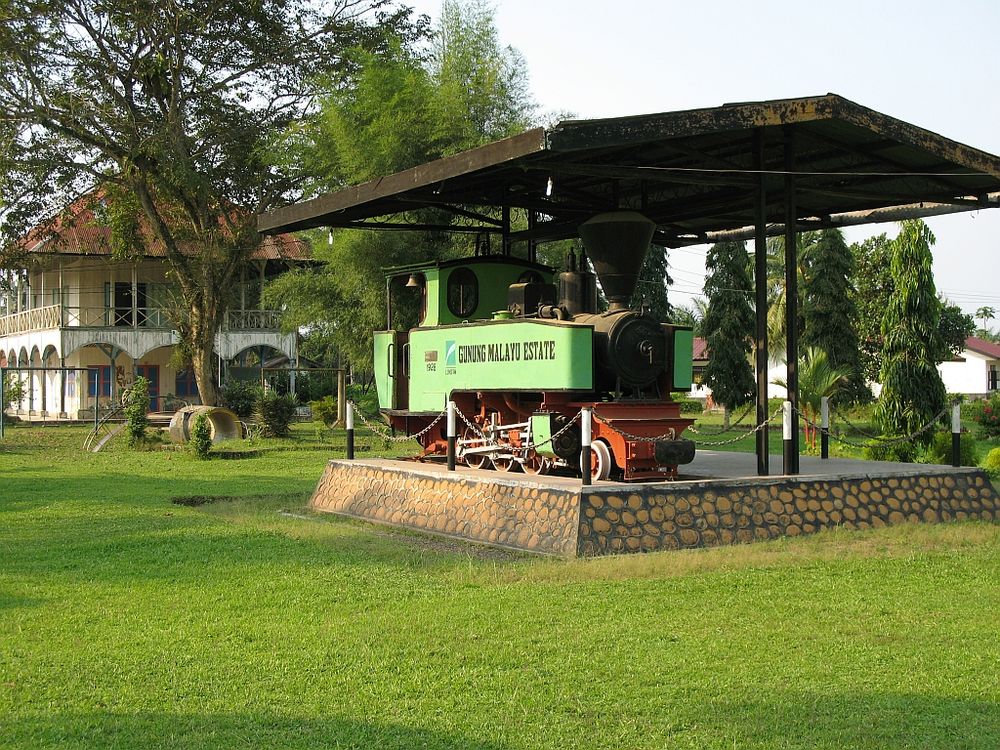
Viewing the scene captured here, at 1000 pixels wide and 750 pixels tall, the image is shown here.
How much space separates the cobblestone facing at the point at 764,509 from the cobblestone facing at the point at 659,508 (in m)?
0.01

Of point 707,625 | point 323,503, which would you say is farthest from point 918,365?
point 707,625

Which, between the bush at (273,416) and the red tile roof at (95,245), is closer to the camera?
the bush at (273,416)

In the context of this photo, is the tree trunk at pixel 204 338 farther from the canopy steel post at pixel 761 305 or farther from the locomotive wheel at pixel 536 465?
the canopy steel post at pixel 761 305

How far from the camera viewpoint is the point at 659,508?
11031 millimetres

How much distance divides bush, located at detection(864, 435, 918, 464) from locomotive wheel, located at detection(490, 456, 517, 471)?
7.50m

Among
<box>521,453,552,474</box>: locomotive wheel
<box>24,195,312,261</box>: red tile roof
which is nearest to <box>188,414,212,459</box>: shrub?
<box>521,453,552,474</box>: locomotive wheel

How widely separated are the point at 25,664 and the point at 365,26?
2455 cm

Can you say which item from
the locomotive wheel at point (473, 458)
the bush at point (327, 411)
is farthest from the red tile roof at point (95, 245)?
the locomotive wheel at point (473, 458)

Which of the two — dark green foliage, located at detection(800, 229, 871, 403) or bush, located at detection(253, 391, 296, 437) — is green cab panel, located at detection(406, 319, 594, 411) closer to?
bush, located at detection(253, 391, 296, 437)

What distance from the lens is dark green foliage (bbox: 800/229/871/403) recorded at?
127 ft

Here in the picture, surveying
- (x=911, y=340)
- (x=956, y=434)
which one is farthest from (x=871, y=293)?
(x=956, y=434)

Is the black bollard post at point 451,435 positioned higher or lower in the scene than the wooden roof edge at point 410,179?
lower

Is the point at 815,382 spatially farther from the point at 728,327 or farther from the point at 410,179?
the point at 728,327

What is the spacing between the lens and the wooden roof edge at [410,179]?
435 inches
